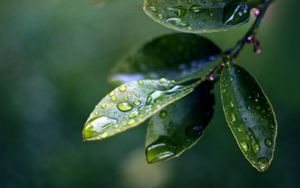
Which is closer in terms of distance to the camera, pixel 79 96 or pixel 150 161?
pixel 150 161

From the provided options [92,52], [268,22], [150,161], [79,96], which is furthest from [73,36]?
[150,161]

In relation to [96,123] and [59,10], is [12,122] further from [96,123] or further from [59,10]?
[96,123]

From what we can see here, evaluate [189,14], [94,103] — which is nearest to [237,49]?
[189,14]

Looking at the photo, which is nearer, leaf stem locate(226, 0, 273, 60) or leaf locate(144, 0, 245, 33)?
leaf locate(144, 0, 245, 33)

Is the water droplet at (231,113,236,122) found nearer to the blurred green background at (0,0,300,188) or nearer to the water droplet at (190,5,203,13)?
the water droplet at (190,5,203,13)

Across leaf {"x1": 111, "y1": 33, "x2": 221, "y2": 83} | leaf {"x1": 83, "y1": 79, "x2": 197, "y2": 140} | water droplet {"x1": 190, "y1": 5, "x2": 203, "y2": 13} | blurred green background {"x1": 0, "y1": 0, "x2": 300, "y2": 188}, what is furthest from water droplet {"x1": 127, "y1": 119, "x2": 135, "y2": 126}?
blurred green background {"x1": 0, "y1": 0, "x2": 300, "y2": 188}

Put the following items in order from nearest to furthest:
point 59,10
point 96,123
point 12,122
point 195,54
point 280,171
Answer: point 96,123 → point 195,54 → point 280,171 → point 12,122 → point 59,10

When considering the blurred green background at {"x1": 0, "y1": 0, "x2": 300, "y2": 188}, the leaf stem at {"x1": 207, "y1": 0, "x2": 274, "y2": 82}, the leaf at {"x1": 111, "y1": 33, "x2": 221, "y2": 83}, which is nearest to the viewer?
the leaf stem at {"x1": 207, "y1": 0, "x2": 274, "y2": 82}

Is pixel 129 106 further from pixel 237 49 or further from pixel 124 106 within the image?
pixel 237 49
